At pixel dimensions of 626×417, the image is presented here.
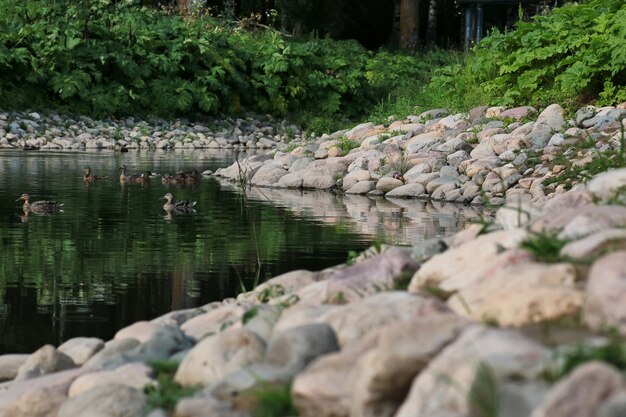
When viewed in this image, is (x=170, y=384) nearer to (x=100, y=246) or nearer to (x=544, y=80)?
(x=100, y=246)

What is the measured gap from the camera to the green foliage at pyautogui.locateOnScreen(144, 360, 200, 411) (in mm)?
5277

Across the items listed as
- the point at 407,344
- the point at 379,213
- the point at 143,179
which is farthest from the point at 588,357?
the point at 143,179

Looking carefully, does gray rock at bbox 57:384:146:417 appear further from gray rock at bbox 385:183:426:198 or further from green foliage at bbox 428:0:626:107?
green foliage at bbox 428:0:626:107

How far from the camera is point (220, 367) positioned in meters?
5.36

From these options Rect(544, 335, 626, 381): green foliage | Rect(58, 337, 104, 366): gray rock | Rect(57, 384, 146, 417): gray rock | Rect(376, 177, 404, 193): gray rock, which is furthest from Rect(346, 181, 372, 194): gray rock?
Rect(544, 335, 626, 381): green foliage

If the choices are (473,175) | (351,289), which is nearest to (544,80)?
(473,175)

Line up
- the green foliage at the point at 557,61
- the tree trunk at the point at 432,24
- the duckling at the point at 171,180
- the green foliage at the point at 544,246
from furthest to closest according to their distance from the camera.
→ the tree trunk at the point at 432,24 → the green foliage at the point at 557,61 → the duckling at the point at 171,180 → the green foliage at the point at 544,246

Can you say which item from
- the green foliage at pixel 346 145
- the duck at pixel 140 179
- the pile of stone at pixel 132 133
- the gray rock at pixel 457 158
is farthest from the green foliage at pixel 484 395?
the pile of stone at pixel 132 133

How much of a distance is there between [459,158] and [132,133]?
12.6 meters

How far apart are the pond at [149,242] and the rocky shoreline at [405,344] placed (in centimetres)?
126

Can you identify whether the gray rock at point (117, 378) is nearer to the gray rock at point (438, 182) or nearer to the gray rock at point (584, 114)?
the gray rock at point (438, 182)

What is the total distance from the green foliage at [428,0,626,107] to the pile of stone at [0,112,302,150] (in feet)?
26.5

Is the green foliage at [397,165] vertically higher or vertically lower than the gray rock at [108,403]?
higher

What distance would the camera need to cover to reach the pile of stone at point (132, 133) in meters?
27.3
